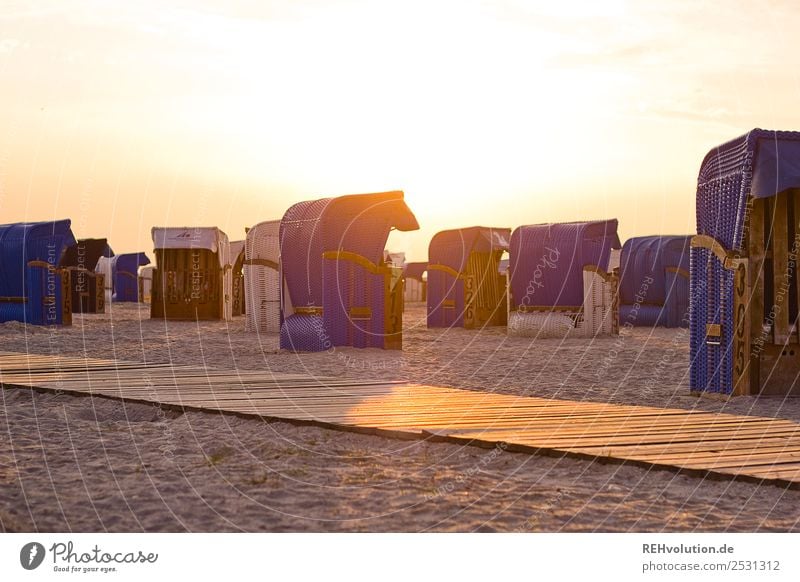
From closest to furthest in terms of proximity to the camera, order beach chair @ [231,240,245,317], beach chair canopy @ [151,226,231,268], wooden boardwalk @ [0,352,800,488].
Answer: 1. wooden boardwalk @ [0,352,800,488]
2. beach chair canopy @ [151,226,231,268]
3. beach chair @ [231,240,245,317]

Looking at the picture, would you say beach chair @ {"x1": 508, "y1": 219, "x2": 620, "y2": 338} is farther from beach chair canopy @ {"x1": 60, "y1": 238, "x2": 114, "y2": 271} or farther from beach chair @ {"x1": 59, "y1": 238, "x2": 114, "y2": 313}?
beach chair canopy @ {"x1": 60, "y1": 238, "x2": 114, "y2": 271}

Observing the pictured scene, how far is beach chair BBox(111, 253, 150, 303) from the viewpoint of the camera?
50.8 metres

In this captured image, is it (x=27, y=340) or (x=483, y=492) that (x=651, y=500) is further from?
(x=27, y=340)

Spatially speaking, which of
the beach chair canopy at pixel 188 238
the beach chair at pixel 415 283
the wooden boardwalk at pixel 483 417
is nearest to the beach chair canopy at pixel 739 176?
the wooden boardwalk at pixel 483 417

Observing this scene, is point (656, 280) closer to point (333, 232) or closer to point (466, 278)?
point (466, 278)

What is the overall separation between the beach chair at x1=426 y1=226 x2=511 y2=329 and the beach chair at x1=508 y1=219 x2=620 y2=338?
4.10m

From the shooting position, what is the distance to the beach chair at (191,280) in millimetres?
31734

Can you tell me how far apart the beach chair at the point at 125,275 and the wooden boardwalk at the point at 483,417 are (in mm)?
39620

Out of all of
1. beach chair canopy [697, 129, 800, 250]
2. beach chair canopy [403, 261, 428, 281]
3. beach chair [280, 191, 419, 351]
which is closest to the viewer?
beach chair canopy [697, 129, 800, 250]

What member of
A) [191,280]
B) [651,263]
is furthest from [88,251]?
[651,263]

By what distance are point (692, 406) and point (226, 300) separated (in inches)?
896

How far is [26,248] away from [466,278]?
12788 mm

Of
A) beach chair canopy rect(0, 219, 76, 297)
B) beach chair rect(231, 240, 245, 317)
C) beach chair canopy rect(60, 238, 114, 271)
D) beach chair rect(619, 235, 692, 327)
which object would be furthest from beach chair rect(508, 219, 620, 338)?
beach chair canopy rect(60, 238, 114, 271)

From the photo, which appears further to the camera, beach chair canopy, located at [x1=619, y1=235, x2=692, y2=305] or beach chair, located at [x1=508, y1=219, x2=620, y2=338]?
beach chair canopy, located at [x1=619, y1=235, x2=692, y2=305]
